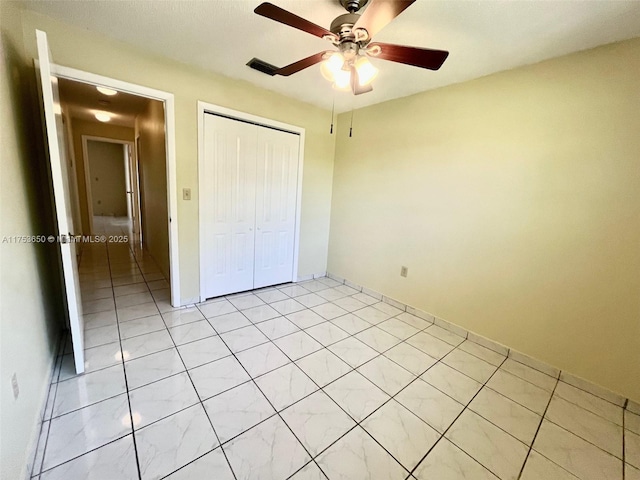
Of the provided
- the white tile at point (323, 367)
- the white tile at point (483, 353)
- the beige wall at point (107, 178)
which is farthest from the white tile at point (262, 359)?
the beige wall at point (107, 178)

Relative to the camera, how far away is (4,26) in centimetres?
141

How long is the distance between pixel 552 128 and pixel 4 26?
3.53 m

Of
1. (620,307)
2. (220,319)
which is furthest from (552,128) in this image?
(220,319)

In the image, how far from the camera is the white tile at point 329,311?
2.83 m

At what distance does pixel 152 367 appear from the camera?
1875 millimetres

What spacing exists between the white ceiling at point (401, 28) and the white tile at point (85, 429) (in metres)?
2.45

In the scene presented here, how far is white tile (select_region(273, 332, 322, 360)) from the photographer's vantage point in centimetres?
214

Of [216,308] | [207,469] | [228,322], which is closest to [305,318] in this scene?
[228,322]

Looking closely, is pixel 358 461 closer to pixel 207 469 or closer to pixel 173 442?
pixel 207 469

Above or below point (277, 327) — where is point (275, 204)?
above

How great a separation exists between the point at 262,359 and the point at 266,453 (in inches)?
29.6

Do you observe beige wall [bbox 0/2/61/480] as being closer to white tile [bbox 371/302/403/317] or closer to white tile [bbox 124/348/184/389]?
white tile [bbox 124/348/184/389]

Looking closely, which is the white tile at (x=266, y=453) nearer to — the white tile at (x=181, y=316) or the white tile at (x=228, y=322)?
the white tile at (x=228, y=322)

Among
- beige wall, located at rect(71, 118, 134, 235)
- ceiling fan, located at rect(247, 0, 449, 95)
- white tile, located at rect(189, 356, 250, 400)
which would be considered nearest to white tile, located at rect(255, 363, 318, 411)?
white tile, located at rect(189, 356, 250, 400)
